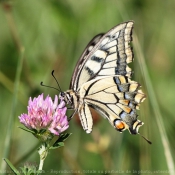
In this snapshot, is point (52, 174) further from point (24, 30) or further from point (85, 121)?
point (24, 30)

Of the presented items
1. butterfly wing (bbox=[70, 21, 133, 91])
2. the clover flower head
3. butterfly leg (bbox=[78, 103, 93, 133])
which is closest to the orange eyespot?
butterfly leg (bbox=[78, 103, 93, 133])

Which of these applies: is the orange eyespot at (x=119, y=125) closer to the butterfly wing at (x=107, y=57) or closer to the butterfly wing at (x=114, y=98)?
the butterfly wing at (x=114, y=98)

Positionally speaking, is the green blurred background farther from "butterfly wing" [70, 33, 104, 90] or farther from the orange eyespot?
"butterfly wing" [70, 33, 104, 90]

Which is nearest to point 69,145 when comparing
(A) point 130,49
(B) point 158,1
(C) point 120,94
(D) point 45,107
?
(C) point 120,94

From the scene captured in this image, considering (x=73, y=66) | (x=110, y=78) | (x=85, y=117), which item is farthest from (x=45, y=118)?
(x=73, y=66)


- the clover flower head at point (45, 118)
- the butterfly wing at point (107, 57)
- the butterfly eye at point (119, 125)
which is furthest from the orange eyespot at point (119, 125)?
the clover flower head at point (45, 118)

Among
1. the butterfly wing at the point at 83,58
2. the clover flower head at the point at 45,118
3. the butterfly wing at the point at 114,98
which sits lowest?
the clover flower head at the point at 45,118
